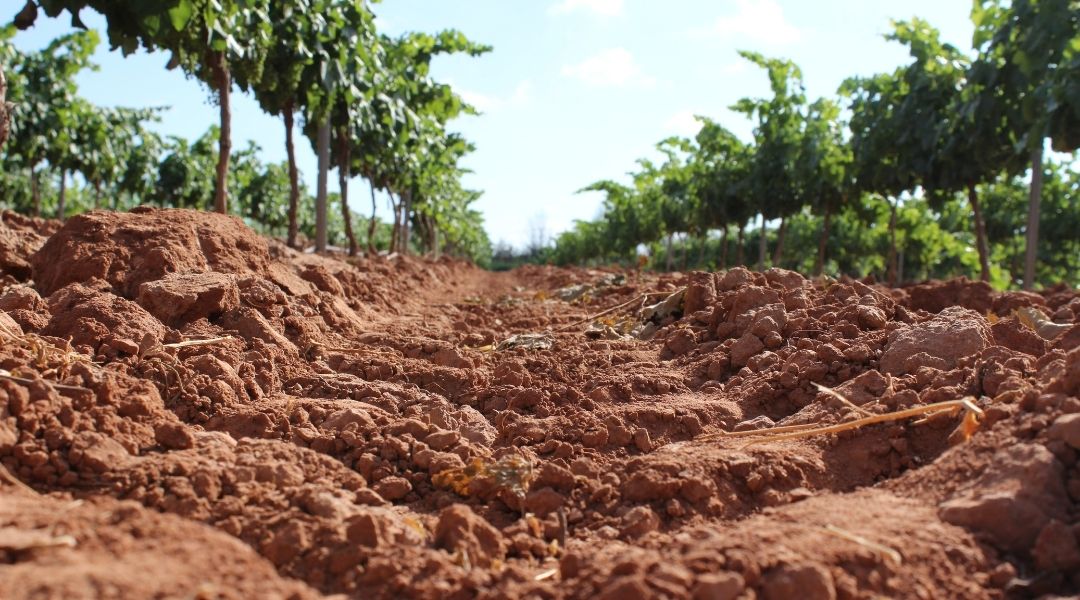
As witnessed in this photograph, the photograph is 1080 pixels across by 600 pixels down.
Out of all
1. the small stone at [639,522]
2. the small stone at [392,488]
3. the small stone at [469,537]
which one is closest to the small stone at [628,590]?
the small stone at [469,537]

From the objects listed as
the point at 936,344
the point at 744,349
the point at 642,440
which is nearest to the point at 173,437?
the point at 642,440

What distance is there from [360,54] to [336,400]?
980cm

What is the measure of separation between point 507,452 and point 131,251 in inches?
123

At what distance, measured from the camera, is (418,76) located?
54.9ft

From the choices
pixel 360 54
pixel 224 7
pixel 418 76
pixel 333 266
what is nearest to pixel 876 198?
pixel 418 76

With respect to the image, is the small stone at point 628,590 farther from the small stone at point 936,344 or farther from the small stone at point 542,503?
the small stone at point 936,344

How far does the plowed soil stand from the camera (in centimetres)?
179

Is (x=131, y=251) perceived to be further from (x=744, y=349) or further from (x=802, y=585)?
(x=802, y=585)

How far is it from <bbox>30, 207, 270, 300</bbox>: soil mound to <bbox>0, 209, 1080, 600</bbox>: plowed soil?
0.02 metres

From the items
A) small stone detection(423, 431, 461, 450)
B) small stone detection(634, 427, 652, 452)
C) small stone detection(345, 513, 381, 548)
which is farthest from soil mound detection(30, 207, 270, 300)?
small stone detection(345, 513, 381, 548)

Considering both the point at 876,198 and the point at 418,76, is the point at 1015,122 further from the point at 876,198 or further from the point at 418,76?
the point at 418,76

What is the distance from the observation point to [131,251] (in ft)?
16.0

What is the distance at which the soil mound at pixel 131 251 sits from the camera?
4.65 meters

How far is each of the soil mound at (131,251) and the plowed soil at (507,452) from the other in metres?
0.02
